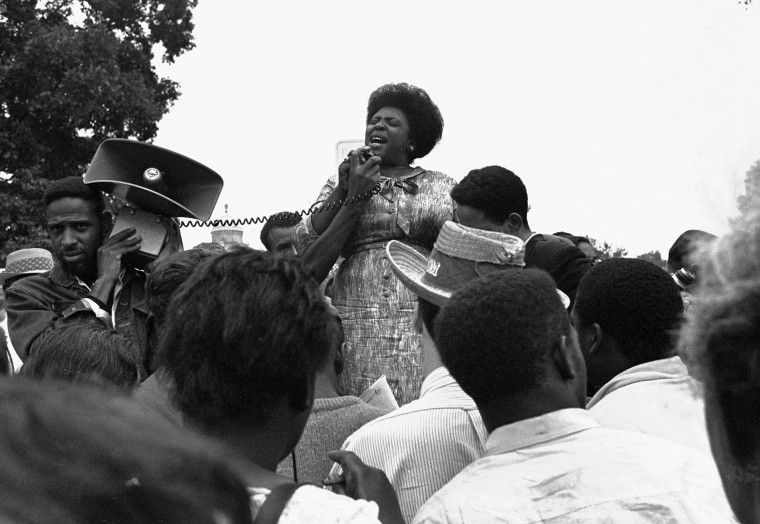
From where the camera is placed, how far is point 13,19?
17.5 metres

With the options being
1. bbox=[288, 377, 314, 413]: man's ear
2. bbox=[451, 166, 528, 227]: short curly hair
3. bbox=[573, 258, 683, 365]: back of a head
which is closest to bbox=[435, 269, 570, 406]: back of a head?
bbox=[288, 377, 314, 413]: man's ear

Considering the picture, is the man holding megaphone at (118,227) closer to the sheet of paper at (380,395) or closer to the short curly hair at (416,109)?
the short curly hair at (416,109)

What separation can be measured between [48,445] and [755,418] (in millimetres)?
908

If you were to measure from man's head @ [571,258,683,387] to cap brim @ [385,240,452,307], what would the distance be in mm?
514

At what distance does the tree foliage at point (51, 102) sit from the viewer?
54.0ft

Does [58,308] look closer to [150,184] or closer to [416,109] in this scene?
[150,184]

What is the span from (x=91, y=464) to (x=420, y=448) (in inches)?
78.2

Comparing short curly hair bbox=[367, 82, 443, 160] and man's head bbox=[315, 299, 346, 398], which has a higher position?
short curly hair bbox=[367, 82, 443, 160]

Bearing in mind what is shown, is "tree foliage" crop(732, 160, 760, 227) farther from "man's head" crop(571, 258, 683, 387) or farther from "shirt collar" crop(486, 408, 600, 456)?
"man's head" crop(571, 258, 683, 387)

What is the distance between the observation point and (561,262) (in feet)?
14.7

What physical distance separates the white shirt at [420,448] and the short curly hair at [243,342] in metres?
0.70

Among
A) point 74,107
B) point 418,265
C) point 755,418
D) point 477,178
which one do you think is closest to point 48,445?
point 755,418

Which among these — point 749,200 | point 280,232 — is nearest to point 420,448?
point 749,200

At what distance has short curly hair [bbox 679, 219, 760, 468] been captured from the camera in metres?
1.25
